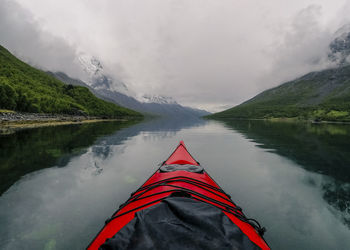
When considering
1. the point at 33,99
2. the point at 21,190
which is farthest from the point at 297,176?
the point at 33,99

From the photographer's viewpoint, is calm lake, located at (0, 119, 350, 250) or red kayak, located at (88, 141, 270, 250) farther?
calm lake, located at (0, 119, 350, 250)

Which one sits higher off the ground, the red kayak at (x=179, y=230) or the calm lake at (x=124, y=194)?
the red kayak at (x=179, y=230)

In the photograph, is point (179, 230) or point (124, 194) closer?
point (179, 230)

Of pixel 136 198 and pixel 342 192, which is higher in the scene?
pixel 136 198

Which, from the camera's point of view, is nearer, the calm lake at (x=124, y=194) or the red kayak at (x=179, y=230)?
the red kayak at (x=179, y=230)

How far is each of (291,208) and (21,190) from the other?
12.3 meters

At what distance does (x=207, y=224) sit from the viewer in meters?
3.18

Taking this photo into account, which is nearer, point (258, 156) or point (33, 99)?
point (258, 156)

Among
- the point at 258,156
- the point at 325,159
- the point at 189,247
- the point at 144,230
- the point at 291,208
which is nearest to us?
the point at 189,247

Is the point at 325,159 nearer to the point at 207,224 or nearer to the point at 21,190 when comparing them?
the point at 207,224

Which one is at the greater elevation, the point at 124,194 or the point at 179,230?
the point at 179,230

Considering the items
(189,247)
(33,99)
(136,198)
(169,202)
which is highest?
(33,99)

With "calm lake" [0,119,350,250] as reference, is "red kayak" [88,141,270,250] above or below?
above

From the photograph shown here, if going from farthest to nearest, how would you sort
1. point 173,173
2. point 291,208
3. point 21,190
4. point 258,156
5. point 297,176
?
point 258,156 < point 297,176 < point 21,190 < point 291,208 < point 173,173
